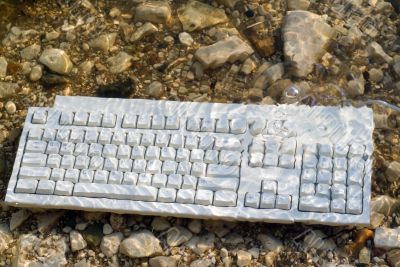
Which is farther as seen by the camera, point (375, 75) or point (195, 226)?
point (375, 75)

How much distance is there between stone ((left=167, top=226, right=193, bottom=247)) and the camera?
1.04m

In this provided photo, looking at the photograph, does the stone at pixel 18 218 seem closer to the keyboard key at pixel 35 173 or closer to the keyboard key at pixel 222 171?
the keyboard key at pixel 35 173

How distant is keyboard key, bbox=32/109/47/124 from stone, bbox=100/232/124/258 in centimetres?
22

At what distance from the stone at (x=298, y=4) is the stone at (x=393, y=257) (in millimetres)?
488

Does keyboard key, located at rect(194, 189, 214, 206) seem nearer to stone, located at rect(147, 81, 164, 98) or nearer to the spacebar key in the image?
the spacebar key

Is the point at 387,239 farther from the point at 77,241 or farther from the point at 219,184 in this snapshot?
the point at 77,241

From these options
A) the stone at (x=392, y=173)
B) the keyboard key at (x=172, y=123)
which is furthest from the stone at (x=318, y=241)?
the keyboard key at (x=172, y=123)

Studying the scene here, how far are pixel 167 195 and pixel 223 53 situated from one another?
31 cm

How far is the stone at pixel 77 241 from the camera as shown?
105 centimetres

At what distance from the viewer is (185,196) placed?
3.28ft

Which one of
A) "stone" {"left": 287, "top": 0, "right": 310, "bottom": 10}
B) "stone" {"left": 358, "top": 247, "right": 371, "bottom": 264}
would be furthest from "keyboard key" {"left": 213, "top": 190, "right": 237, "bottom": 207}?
"stone" {"left": 287, "top": 0, "right": 310, "bottom": 10}

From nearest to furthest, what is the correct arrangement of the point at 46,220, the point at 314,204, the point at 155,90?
the point at 314,204 < the point at 46,220 < the point at 155,90

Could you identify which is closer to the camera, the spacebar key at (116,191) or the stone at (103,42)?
the spacebar key at (116,191)

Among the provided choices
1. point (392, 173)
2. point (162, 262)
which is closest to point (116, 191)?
point (162, 262)
